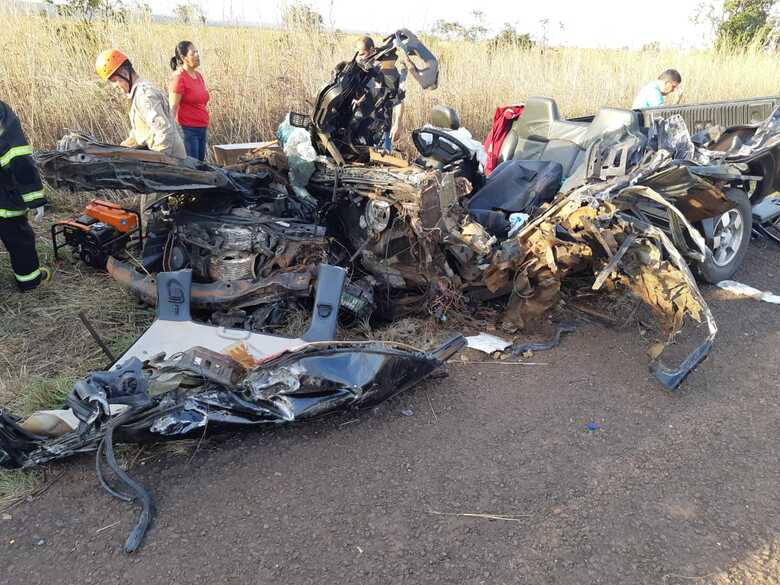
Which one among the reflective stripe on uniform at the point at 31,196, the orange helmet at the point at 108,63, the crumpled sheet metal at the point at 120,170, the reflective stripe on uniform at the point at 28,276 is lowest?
the reflective stripe on uniform at the point at 28,276

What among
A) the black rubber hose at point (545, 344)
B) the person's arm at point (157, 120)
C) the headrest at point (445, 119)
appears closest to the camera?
the black rubber hose at point (545, 344)

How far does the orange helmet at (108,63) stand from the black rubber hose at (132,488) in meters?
3.30

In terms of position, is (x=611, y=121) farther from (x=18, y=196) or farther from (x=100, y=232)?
(x=18, y=196)

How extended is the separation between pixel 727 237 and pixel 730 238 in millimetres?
69

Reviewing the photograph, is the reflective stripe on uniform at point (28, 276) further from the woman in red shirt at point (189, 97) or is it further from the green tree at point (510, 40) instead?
the green tree at point (510, 40)

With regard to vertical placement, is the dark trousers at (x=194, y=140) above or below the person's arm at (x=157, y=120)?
below

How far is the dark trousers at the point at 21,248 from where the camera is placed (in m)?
4.36

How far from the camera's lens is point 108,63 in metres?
4.51

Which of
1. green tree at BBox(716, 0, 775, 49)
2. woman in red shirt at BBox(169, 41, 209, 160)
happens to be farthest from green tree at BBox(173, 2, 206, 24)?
green tree at BBox(716, 0, 775, 49)

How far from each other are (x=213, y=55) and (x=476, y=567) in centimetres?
737

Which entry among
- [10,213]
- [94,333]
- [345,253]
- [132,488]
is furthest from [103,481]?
[10,213]

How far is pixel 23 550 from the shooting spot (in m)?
2.23

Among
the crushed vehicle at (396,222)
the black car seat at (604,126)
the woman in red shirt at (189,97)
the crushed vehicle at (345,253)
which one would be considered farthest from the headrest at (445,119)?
the woman in red shirt at (189,97)

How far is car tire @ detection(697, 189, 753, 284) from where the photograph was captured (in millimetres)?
5027
